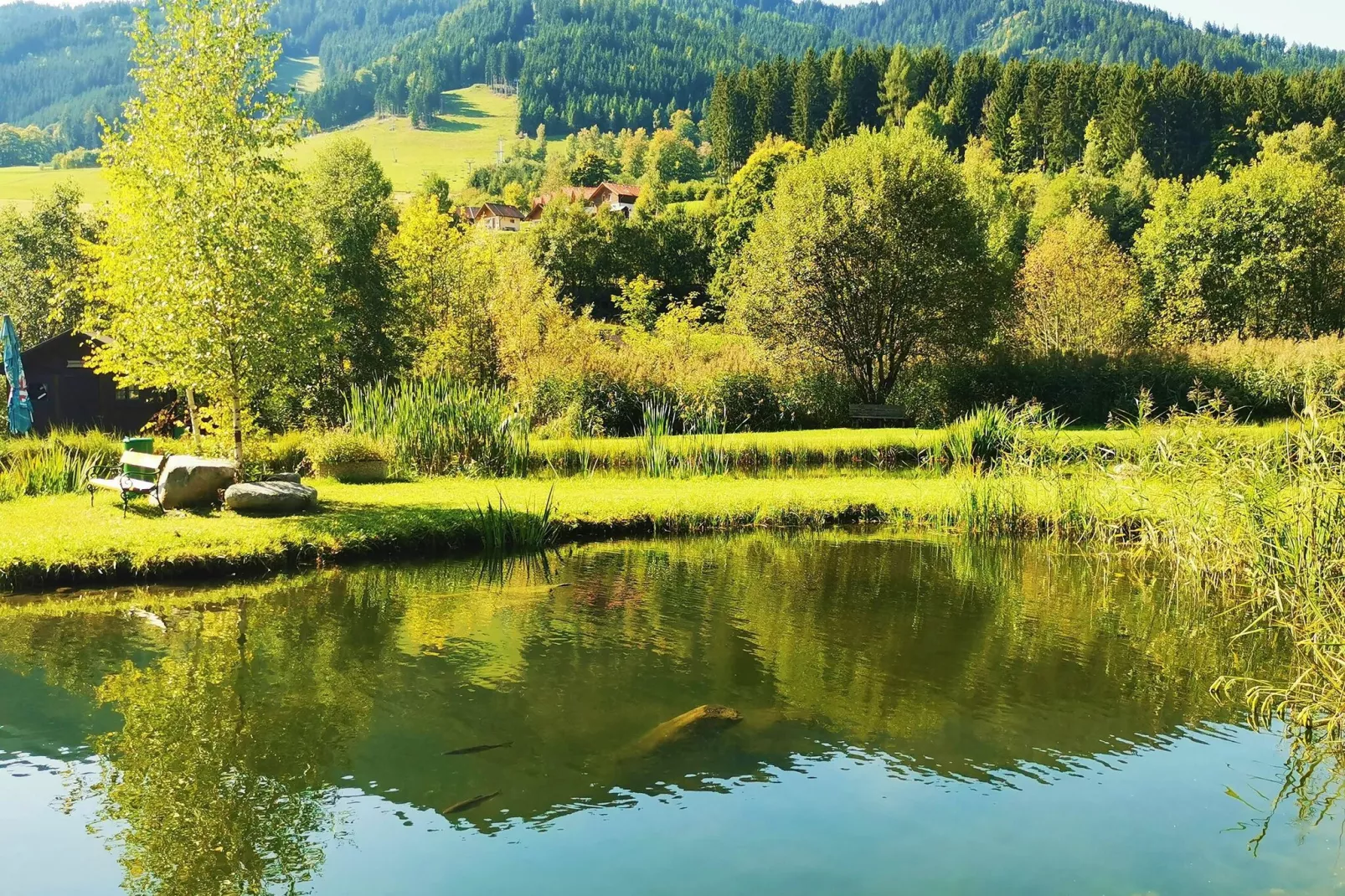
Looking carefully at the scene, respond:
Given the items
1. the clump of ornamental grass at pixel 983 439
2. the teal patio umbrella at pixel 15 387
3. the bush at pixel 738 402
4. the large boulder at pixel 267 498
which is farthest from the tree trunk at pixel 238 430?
the clump of ornamental grass at pixel 983 439

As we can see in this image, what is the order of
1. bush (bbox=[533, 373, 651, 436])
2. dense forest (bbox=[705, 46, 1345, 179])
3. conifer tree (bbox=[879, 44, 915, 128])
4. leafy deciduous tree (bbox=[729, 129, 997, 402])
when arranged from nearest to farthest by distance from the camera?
bush (bbox=[533, 373, 651, 436]) < leafy deciduous tree (bbox=[729, 129, 997, 402]) < dense forest (bbox=[705, 46, 1345, 179]) < conifer tree (bbox=[879, 44, 915, 128])

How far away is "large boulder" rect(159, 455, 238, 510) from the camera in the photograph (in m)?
14.2

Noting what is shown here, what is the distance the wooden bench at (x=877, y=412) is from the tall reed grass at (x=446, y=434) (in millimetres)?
9945

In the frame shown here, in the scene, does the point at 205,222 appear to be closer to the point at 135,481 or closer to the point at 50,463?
the point at 135,481

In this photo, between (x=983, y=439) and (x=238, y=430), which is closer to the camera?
(x=238, y=430)

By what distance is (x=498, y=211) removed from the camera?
3932 inches

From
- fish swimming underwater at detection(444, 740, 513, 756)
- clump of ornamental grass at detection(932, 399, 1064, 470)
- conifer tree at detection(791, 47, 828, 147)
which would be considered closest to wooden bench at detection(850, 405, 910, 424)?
clump of ornamental grass at detection(932, 399, 1064, 470)

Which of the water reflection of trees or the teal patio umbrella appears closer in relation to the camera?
the water reflection of trees

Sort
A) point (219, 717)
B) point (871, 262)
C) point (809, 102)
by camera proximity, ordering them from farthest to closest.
→ point (809, 102)
point (871, 262)
point (219, 717)

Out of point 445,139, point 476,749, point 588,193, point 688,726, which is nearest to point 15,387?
point 476,749

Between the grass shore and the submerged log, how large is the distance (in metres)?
6.66

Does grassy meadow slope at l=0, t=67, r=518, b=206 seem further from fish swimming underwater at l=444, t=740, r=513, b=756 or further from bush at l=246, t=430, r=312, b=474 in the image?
fish swimming underwater at l=444, t=740, r=513, b=756

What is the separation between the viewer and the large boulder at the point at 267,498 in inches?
558

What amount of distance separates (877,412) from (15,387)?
1944 cm
